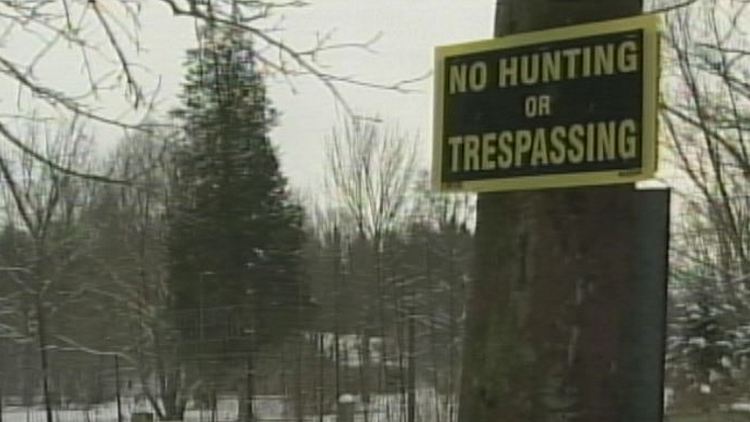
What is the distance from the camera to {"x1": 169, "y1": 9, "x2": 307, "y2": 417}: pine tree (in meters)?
5.11

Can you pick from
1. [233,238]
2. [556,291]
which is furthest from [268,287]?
[556,291]

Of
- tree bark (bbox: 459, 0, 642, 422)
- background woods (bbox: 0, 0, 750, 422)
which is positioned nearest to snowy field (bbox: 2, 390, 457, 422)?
background woods (bbox: 0, 0, 750, 422)

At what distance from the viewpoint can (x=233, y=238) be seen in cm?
588

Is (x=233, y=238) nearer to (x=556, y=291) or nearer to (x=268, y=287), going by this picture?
(x=268, y=287)

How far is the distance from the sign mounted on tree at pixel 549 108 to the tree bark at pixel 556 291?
0.13ft

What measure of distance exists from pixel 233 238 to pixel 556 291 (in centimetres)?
461

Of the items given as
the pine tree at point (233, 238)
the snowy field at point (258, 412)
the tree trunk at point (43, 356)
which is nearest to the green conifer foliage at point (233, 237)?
the pine tree at point (233, 238)

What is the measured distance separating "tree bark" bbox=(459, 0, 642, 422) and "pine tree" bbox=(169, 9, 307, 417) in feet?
10.1

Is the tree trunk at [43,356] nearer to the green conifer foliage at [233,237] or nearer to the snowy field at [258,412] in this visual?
the snowy field at [258,412]

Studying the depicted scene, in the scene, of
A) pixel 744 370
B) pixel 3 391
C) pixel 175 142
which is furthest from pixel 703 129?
pixel 3 391

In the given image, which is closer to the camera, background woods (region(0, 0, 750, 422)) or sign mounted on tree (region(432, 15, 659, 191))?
sign mounted on tree (region(432, 15, 659, 191))

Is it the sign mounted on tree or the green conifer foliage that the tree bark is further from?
the green conifer foliage

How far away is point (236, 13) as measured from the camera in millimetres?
2289

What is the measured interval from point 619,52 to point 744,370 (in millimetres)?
4729
